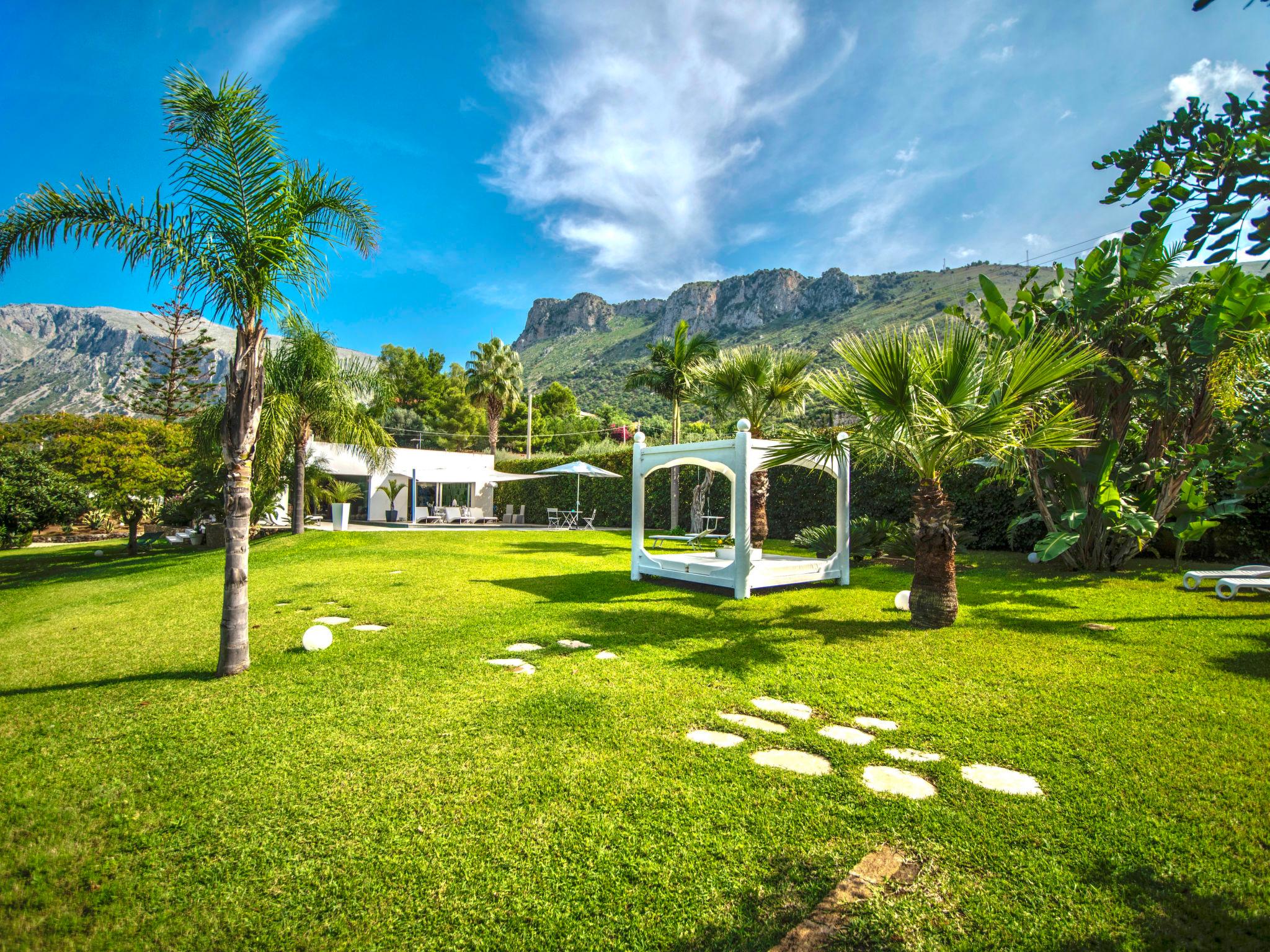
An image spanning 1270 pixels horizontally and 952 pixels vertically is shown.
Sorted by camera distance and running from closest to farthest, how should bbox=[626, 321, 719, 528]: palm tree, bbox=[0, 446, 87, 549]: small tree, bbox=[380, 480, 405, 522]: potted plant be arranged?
bbox=[0, 446, 87, 549]: small tree < bbox=[626, 321, 719, 528]: palm tree < bbox=[380, 480, 405, 522]: potted plant

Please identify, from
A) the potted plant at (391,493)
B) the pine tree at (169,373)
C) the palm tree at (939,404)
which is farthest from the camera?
the pine tree at (169,373)

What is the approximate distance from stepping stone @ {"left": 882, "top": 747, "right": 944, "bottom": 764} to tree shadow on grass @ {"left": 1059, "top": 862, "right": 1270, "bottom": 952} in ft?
2.94

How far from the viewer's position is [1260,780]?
2666 millimetres

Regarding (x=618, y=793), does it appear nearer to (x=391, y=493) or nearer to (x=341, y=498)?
(x=391, y=493)

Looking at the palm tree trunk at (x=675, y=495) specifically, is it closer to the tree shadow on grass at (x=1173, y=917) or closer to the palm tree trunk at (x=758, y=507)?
the palm tree trunk at (x=758, y=507)

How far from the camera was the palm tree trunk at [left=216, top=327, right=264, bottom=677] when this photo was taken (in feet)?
14.2

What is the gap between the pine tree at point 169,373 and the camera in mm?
29125

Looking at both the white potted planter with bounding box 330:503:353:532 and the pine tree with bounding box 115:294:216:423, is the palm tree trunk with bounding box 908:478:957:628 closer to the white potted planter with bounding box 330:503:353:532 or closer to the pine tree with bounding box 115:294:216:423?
the white potted planter with bounding box 330:503:353:532

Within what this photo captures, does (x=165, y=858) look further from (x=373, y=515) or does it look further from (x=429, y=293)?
(x=429, y=293)

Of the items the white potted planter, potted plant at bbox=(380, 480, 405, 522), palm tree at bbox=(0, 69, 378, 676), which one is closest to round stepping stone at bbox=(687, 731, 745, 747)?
palm tree at bbox=(0, 69, 378, 676)

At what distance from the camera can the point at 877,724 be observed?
134 inches

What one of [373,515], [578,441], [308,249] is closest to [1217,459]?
[308,249]

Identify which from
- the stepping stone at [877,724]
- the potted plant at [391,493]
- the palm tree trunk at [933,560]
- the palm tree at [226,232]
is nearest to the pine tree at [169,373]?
the potted plant at [391,493]

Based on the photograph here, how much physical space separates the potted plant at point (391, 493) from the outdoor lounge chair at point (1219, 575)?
2369 cm
